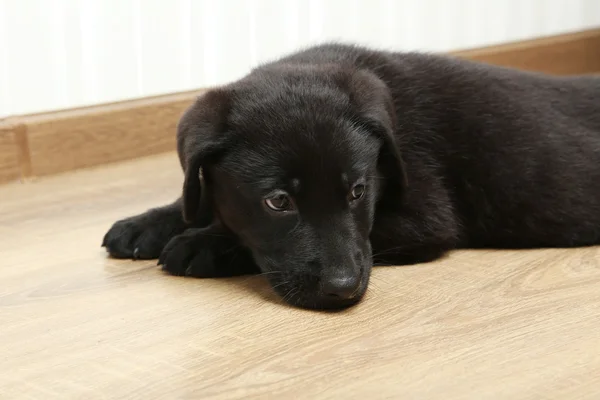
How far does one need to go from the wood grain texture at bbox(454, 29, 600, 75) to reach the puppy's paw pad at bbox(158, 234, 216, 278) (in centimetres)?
250

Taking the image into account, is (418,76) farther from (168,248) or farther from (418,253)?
(168,248)

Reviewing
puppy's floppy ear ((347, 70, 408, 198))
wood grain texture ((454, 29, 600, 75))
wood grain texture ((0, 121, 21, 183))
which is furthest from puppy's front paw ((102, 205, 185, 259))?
wood grain texture ((454, 29, 600, 75))

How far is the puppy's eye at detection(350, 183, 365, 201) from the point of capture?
1832 mm

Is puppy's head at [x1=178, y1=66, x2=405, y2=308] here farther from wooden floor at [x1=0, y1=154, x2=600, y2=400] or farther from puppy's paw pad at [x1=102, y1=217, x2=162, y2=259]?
puppy's paw pad at [x1=102, y1=217, x2=162, y2=259]

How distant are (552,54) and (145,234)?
3120 millimetres

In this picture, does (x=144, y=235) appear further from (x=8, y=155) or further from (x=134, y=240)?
(x=8, y=155)

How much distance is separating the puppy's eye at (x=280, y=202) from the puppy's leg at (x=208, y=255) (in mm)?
222

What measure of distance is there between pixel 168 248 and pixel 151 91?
1379mm

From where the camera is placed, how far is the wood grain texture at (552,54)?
4.33 meters

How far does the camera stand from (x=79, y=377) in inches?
57.9

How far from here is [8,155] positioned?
9.84 feet

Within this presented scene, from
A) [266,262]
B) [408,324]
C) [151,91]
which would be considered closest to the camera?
[408,324]

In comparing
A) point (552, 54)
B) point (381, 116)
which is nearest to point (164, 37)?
point (381, 116)

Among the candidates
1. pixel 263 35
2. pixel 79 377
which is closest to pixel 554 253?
pixel 79 377
